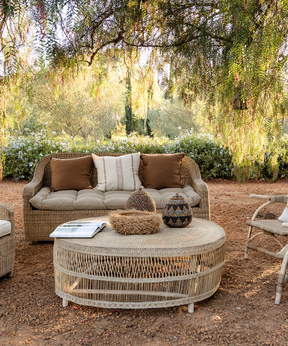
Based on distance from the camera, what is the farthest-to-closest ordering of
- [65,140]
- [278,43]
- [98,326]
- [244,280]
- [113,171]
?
[65,140]
[113,171]
[278,43]
[244,280]
[98,326]

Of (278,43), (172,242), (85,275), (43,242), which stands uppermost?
(278,43)

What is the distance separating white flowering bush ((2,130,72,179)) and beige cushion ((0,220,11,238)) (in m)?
4.90

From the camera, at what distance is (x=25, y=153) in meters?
7.18

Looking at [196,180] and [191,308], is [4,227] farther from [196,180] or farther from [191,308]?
[196,180]

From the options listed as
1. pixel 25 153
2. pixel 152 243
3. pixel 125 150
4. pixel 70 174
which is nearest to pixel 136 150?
pixel 125 150

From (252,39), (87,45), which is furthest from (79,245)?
(252,39)

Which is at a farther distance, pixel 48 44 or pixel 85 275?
pixel 48 44

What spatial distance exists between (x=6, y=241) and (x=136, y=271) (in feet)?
3.34

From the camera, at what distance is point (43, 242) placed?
3.28 metres

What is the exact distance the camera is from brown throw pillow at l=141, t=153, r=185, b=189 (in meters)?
3.70

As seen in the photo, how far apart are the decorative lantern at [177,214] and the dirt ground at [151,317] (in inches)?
19.9

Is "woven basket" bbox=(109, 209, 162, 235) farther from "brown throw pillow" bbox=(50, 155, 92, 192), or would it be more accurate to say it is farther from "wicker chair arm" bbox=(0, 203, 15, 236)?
"brown throw pillow" bbox=(50, 155, 92, 192)

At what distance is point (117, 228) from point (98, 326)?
56 centimetres

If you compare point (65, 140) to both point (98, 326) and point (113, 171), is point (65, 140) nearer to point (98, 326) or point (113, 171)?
point (113, 171)
